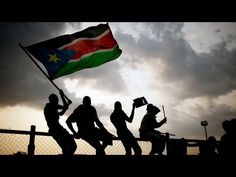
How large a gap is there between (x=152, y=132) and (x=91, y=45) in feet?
12.0

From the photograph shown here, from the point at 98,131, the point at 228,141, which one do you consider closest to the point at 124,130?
the point at 98,131

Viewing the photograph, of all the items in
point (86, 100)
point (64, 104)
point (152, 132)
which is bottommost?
point (152, 132)

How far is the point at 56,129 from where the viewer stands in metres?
7.01

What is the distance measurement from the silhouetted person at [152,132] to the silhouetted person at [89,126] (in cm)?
217

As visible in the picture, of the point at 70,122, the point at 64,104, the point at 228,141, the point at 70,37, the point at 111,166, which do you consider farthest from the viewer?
the point at 70,37

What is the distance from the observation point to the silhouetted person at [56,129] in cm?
696

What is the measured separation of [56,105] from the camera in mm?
7320

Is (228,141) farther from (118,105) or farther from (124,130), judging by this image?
(118,105)

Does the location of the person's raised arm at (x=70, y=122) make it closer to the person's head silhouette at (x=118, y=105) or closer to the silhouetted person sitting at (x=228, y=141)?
the person's head silhouette at (x=118, y=105)

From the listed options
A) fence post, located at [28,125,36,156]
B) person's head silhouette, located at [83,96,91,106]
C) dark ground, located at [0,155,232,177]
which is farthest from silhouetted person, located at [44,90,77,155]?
fence post, located at [28,125,36,156]

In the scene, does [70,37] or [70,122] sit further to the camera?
[70,37]
